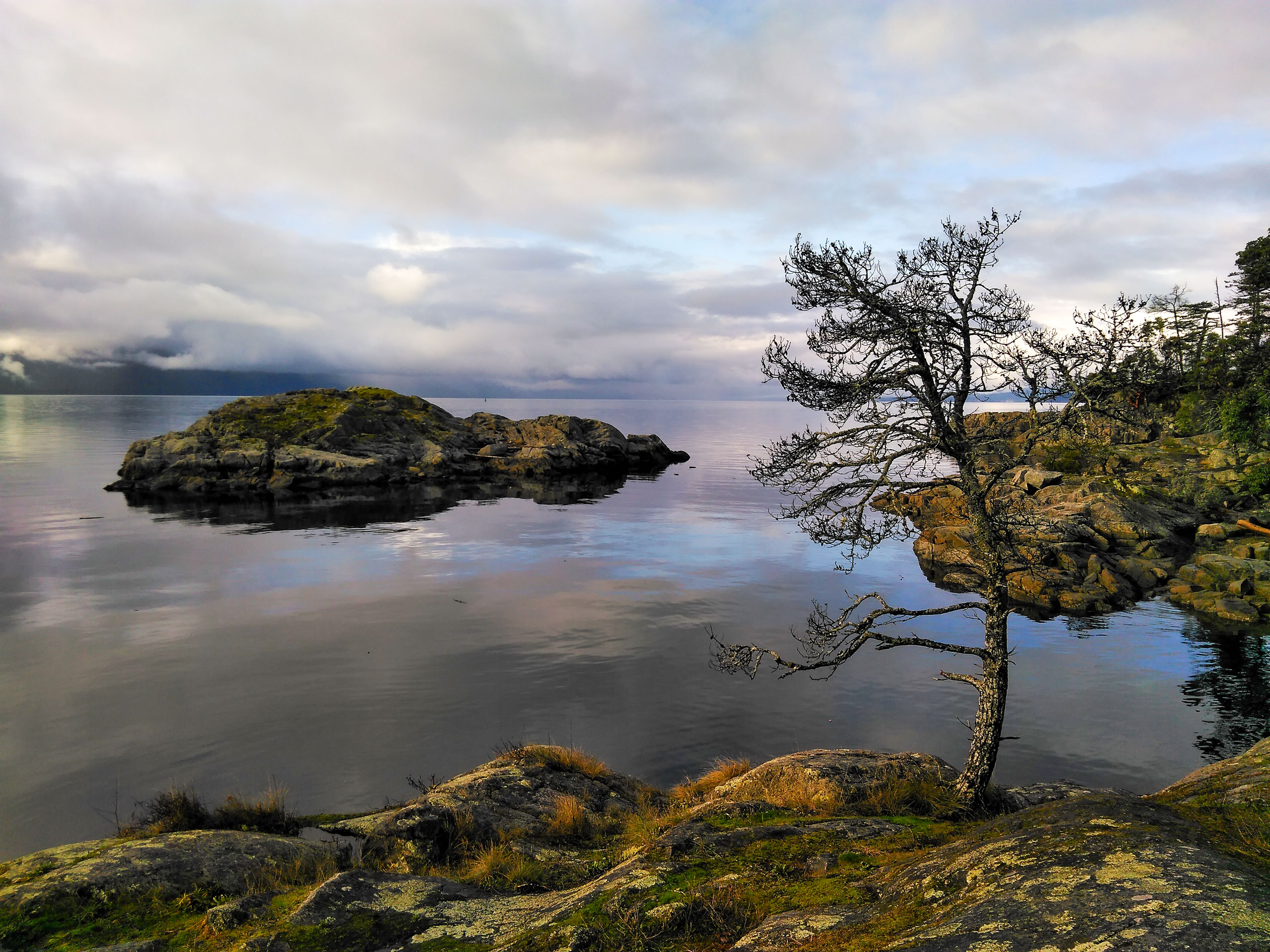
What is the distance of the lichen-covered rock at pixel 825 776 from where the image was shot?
14.3 meters

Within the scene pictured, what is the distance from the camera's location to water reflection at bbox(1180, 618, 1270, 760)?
74.6ft

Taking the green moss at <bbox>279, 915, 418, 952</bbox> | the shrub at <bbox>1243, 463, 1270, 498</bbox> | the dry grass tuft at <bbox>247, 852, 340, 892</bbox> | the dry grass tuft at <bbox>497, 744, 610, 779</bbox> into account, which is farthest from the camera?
the shrub at <bbox>1243, 463, 1270, 498</bbox>

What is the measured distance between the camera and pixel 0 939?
8445 mm

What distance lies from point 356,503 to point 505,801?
64.1 m

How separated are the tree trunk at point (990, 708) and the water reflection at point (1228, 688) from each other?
14665mm

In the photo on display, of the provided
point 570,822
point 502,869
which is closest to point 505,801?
point 570,822

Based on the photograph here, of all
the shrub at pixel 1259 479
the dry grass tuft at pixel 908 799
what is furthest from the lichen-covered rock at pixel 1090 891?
the shrub at pixel 1259 479

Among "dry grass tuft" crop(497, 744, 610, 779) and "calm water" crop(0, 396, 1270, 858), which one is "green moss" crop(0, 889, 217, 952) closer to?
"dry grass tuft" crop(497, 744, 610, 779)

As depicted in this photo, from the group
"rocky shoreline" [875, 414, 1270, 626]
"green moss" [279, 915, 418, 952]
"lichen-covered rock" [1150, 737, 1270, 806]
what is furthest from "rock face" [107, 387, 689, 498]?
"lichen-covered rock" [1150, 737, 1270, 806]

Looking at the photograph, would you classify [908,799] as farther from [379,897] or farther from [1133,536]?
[1133,536]

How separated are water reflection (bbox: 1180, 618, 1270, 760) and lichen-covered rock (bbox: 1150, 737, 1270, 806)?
13934mm

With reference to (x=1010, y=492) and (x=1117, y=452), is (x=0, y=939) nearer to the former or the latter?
(x=1010, y=492)

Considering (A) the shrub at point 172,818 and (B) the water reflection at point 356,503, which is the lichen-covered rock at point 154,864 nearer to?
(A) the shrub at point 172,818

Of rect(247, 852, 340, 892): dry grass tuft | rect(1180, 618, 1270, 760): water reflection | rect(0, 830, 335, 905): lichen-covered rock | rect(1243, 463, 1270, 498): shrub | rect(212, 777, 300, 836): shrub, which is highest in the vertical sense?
rect(1243, 463, 1270, 498): shrub
